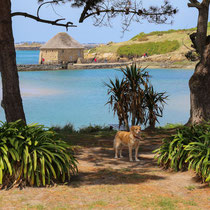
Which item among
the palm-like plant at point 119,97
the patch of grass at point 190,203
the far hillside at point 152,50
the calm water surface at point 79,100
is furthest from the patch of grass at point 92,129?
the far hillside at point 152,50

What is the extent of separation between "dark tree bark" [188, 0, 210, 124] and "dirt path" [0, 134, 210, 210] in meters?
4.82

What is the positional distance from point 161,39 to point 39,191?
7853 centimetres

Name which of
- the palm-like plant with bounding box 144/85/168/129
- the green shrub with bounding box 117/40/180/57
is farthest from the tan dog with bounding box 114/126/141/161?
the green shrub with bounding box 117/40/180/57

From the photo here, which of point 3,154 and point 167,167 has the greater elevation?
point 3,154

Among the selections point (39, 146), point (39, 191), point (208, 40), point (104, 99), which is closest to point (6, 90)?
point (39, 146)

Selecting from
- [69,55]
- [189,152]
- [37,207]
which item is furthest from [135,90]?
[69,55]

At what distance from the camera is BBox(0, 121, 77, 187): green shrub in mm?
6934

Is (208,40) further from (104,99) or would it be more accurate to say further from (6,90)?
(104,99)

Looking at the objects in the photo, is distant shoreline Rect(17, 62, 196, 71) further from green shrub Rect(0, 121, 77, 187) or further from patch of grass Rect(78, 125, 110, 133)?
green shrub Rect(0, 121, 77, 187)

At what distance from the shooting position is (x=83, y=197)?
Result: 6.59 metres

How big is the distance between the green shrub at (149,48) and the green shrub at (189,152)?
6812 cm

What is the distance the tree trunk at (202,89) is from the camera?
12836 millimetres

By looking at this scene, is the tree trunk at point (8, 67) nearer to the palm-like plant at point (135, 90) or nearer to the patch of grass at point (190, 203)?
the palm-like plant at point (135, 90)

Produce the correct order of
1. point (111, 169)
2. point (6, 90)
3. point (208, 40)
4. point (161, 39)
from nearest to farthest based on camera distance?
point (111, 169)
point (6, 90)
point (208, 40)
point (161, 39)
